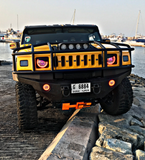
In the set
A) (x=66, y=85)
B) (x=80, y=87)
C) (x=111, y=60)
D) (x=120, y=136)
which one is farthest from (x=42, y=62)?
(x=120, y=136)

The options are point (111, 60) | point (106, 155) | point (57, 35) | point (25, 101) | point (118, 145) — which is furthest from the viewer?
point (57, 35)

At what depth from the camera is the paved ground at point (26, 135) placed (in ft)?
9.60

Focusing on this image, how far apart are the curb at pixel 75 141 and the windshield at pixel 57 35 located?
1.82 meters

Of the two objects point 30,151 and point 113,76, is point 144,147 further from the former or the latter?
point 30,151

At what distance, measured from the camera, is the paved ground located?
293cm

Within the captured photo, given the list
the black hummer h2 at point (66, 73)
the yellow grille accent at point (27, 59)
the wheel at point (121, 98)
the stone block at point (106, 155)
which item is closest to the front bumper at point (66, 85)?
the black hummer h2 at point (66, 73)

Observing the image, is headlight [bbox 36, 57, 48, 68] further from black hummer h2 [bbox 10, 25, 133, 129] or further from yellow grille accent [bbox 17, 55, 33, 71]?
yellow grille accent [bbox 17, 55, 33, 71]

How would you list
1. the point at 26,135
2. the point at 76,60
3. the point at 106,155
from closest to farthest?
the point at 106,155, the point at 76,60, the point at 26,135

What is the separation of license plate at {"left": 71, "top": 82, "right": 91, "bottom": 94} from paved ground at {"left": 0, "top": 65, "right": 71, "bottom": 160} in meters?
1.01

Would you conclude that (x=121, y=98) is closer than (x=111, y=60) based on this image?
No

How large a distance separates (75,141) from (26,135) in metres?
1.05

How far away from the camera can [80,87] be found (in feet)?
10.1

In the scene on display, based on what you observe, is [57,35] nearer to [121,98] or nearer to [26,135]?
[121,98]

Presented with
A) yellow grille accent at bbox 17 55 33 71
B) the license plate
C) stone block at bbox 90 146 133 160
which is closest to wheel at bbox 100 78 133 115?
the license plate
